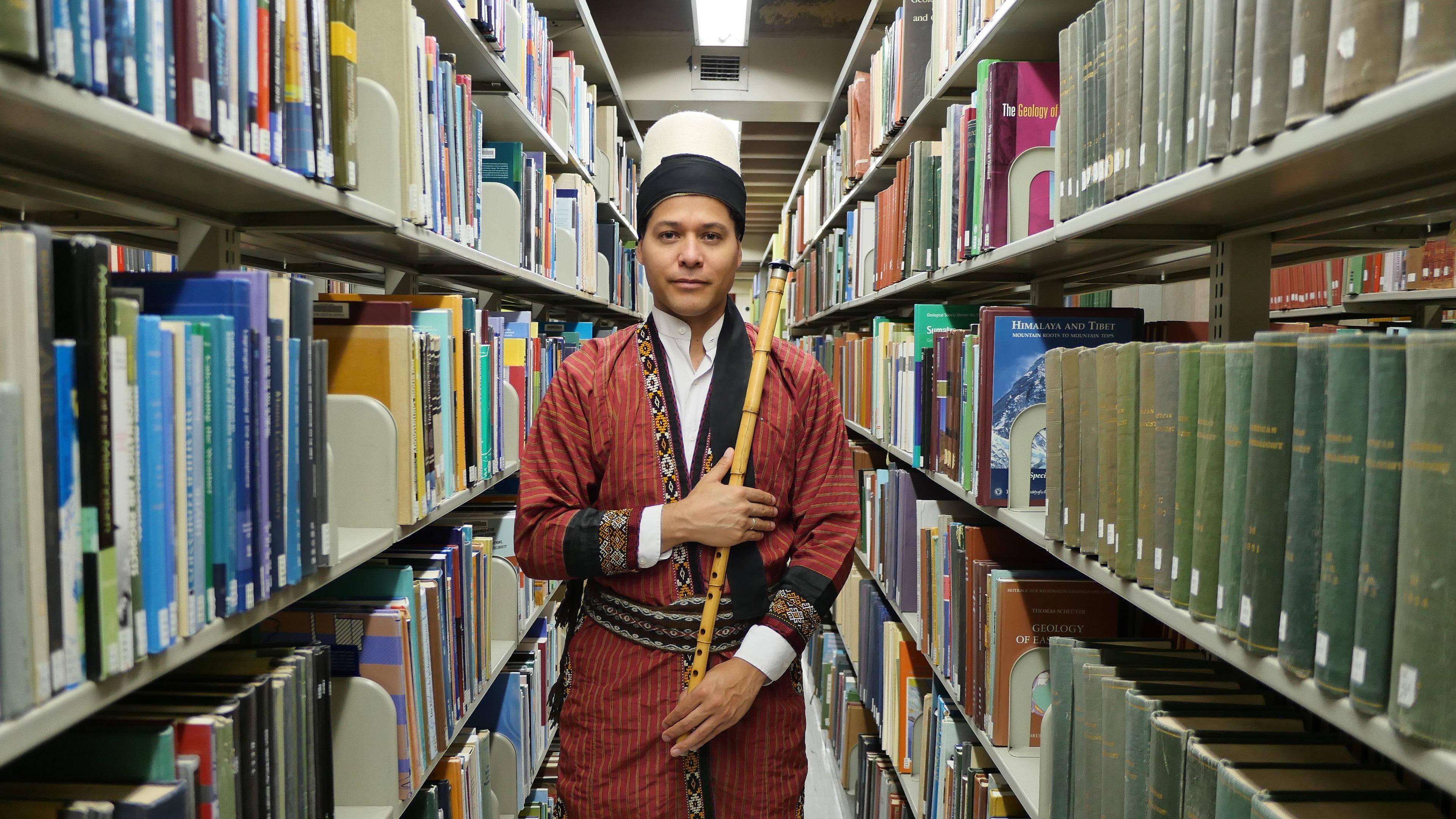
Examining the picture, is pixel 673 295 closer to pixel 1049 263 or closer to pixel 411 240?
pixel 411 240

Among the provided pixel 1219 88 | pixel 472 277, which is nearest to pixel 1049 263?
pixel 1219 88

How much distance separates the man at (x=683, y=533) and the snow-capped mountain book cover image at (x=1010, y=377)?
283 mm

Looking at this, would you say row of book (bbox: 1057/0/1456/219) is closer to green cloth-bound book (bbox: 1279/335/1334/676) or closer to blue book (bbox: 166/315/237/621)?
green cloth-bound book (bbox: 1279/335/1334/676)

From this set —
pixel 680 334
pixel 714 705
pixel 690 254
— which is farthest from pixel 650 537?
pixel 690 254

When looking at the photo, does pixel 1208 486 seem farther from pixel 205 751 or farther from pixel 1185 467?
pixel 205 751

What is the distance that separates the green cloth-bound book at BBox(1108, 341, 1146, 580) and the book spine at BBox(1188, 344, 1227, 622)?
15cm

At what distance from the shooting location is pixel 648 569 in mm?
1428

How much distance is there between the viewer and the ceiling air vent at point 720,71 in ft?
16.9

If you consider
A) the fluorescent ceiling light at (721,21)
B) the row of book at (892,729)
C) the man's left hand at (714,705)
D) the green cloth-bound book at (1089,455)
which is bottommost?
the row of book at (892,729)

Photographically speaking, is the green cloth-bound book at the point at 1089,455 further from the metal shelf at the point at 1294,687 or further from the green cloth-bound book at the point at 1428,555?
the green cloth-bound book at the point at 1428,555

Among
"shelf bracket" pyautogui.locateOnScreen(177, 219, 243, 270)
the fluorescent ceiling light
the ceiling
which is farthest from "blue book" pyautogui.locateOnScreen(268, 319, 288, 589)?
the ceiling

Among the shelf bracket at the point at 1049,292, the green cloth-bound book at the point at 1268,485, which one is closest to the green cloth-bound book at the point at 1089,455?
the green cloth-bound book at the point at 1268,485

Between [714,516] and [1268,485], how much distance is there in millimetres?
775

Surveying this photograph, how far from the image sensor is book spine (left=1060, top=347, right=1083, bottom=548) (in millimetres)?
1213
